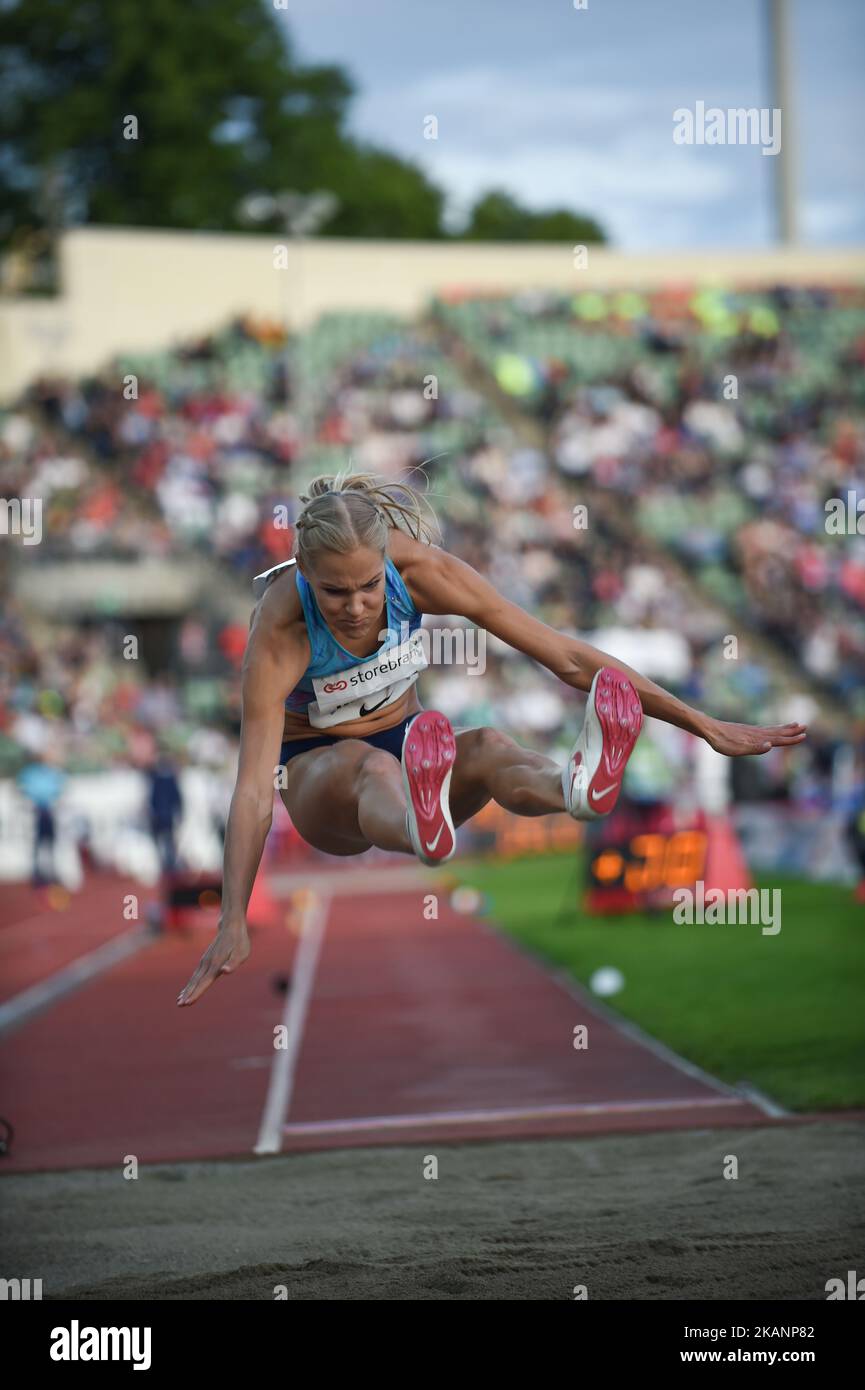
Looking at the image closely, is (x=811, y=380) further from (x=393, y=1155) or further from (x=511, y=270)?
(x=393, y=1155)

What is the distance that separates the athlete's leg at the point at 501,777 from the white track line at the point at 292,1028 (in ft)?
9.01

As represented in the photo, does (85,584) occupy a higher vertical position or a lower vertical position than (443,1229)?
higher

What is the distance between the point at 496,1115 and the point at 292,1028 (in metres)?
3.00

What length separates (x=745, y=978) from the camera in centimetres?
1192

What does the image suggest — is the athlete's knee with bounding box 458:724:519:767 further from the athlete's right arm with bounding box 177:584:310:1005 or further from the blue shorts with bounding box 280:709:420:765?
the athlete's right arm with bounding box 177:584:310:1005

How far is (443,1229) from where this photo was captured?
613 centimetres

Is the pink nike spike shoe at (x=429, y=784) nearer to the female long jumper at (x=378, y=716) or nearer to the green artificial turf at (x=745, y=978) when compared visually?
the female long jumper at (x=378, y=716)

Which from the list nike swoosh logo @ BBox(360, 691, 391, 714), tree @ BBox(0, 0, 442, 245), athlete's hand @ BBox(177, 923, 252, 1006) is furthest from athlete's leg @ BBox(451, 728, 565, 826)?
tree @ BBox(0, 0, 442, 245)

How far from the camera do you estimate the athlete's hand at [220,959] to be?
4.80 meters

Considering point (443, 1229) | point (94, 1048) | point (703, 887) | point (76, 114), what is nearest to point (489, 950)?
point (703, 887)

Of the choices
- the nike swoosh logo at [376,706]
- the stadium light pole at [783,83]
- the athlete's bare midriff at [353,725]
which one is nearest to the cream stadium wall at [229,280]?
the stadium light pole at [783,83]

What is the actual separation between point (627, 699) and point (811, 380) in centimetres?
2687

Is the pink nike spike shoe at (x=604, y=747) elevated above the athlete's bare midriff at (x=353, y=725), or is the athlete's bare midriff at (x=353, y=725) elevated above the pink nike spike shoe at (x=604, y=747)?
the athlete's bare midriff at (x=353, y=725)

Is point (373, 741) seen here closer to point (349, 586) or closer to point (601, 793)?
point (349, 586)
